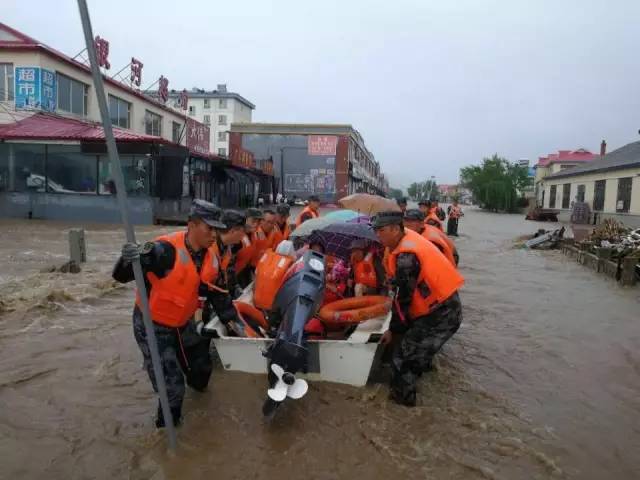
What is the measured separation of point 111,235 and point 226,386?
41.0ft

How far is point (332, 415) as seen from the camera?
13.6ft

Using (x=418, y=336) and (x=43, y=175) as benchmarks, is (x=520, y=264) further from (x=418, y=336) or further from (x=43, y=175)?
(x=43, y=175)

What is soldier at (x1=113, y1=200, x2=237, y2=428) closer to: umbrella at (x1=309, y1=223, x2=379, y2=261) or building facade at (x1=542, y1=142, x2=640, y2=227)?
umbrella at (x1=309, y1=223, x2=379, y2=261)

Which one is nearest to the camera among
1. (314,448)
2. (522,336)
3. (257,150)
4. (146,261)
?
(146,261)

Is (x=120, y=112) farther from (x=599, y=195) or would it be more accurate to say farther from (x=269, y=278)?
(x=599, y=195)

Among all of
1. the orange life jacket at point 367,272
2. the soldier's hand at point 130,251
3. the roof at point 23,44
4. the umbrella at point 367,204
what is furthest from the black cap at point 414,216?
the roof at point 23,44

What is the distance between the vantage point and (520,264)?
13.8 meters

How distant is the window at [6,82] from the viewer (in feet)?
67.6

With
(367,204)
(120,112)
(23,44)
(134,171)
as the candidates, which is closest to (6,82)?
(23,44)

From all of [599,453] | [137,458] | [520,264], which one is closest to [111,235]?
[520,264]

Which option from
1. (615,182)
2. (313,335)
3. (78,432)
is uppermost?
(615,182)

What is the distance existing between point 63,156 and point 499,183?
4749 cm

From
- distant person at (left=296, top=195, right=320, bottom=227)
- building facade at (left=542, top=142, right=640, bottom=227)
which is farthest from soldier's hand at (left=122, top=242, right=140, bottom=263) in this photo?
building facade at (left=542, top=142, right=640, bottom=227)

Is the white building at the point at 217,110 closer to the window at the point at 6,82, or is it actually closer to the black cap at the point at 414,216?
the window at the point at 6,82
